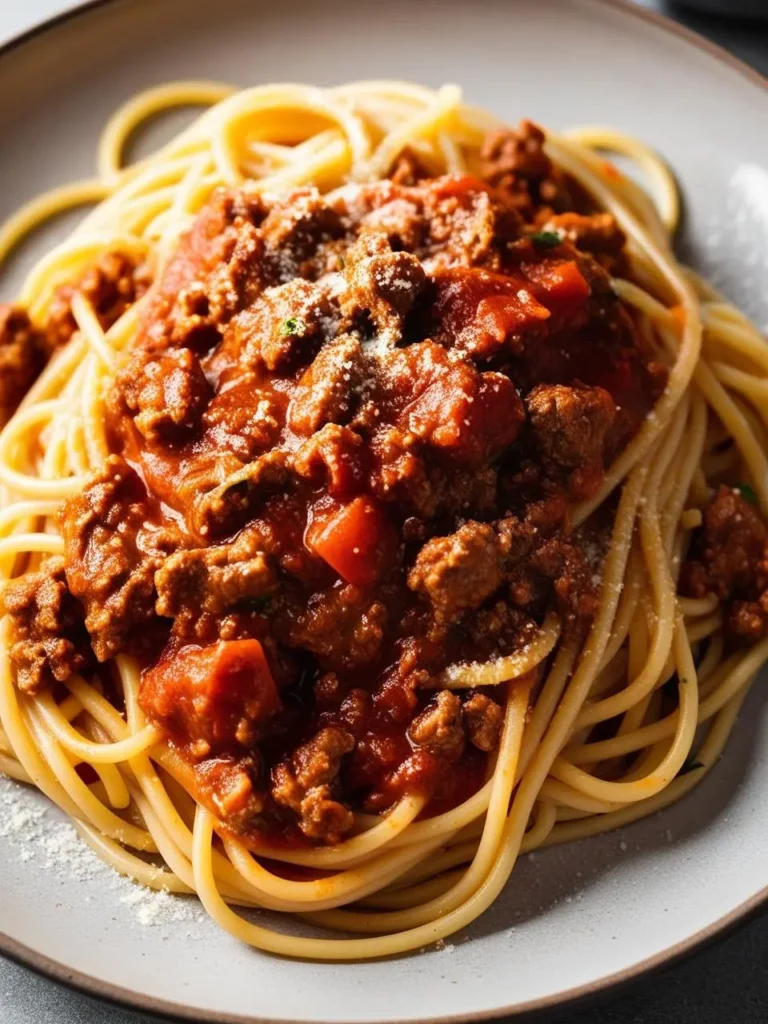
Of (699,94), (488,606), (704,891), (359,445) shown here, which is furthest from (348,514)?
(699,94)

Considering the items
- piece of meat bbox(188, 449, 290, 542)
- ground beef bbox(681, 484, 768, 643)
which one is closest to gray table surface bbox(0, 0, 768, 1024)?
ground beef bbox(681, 484, 768, 643)

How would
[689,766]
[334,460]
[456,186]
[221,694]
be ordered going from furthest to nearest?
1. [456,186]
2. [689,766]
3. [334,460]
4. [221,694]

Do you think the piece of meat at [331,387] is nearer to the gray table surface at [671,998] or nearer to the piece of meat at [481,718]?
the piece of meat at [481,718]

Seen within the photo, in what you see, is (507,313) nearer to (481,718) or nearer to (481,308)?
(481,308)

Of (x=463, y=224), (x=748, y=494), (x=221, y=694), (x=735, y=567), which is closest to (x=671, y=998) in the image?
(x=735, y=567)

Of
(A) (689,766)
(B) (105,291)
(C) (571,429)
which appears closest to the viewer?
(C) (571,429)

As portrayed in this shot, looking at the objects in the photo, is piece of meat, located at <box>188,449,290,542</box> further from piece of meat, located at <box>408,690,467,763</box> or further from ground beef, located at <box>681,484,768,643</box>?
ground beef, located at <box>681,484,768,643</box>

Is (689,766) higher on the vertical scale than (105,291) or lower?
lower

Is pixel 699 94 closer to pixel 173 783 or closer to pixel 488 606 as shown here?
pixel 488 606
